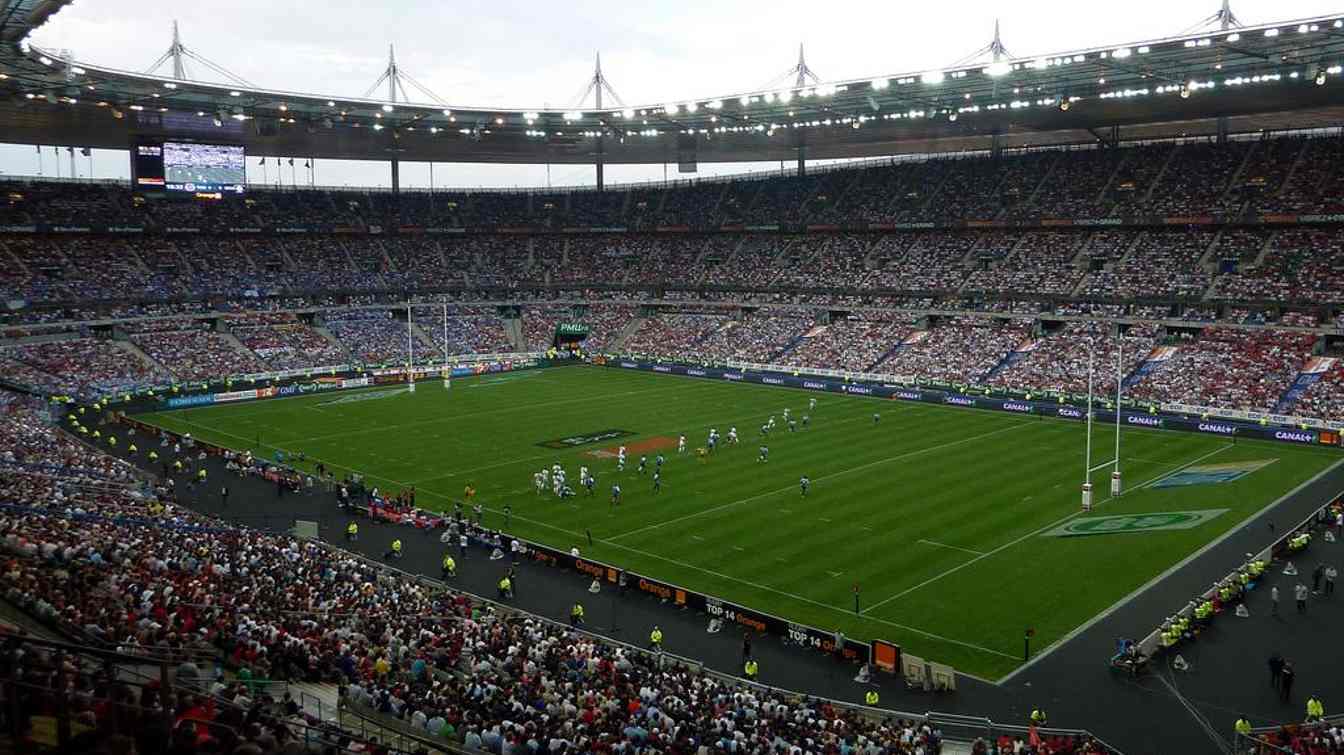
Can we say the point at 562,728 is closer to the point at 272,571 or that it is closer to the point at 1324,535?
the point at 272,571

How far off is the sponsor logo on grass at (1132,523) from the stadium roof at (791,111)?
2466 cm

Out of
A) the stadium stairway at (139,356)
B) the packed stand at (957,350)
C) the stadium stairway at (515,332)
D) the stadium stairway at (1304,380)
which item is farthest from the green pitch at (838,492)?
the stadium stairway at (515,332)

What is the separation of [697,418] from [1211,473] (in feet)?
86.7

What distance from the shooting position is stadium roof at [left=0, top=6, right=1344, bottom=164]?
5203 centimetres

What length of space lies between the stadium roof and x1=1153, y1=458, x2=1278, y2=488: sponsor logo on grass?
20.0 m

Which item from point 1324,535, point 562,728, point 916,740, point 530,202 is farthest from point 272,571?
point 530,202

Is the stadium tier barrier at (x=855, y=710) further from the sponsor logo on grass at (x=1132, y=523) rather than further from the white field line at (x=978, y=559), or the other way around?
the sponsor logo on grass at (x=1132, y=523)

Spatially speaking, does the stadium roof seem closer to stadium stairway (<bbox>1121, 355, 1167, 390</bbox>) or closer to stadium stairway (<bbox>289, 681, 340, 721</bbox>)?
stadium stairway (<bbox>1121, 355, 1167, 390</bbox>)

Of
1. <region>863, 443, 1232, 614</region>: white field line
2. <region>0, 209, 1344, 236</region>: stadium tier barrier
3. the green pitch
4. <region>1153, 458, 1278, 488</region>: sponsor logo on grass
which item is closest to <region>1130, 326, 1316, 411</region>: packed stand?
the green pitch

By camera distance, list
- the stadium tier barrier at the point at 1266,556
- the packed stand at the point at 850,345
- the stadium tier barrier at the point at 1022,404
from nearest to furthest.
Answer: the stadium tier barrier at the point at 1266,556 → the stadium tier barrier at the point at 1022,404 → the packed stand at the point at 850,345

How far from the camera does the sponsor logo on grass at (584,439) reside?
50.0 meters

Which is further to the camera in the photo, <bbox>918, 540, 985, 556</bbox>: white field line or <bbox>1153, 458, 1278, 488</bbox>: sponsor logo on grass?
<bbox>1153, 458, 1278, 488</bbox>: sponsor logo on grass

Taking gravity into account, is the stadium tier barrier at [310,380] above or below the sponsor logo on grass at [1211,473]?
above

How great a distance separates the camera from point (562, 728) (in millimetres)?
16359
